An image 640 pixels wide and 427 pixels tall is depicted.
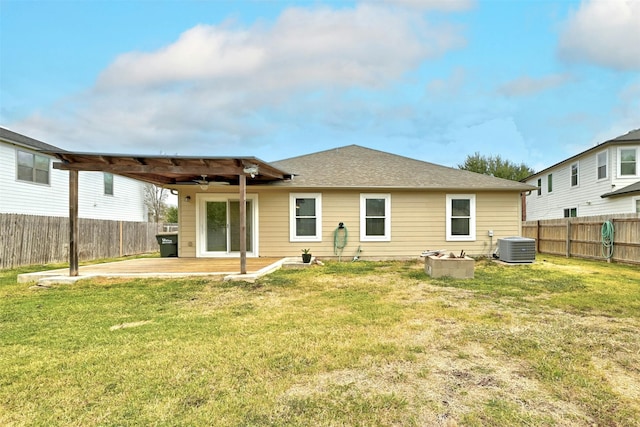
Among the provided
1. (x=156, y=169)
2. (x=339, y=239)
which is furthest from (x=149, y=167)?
(x=339, y=239)

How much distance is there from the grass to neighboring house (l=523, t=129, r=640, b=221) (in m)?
11.3

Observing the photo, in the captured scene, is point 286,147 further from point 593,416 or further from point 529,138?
point 593,416

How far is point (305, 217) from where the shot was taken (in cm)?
1075

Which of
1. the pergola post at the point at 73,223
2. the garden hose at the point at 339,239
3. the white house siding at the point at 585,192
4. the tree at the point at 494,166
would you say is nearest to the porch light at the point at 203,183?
the pergola post at the point at 73,223

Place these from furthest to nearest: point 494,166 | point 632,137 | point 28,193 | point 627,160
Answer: point 494,166 < point 632,137 < point 627,160 < point 28,193

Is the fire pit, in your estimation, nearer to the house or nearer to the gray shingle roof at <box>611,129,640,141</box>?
the house

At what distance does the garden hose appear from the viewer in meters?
10.7

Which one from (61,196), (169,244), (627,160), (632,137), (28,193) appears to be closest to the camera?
(169,244)

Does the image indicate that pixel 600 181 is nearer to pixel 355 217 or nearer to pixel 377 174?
pixel 377 174

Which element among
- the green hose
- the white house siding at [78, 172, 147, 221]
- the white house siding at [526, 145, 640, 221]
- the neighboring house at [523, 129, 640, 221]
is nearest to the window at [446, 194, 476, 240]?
the green hose

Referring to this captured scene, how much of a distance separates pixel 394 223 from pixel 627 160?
11633mm

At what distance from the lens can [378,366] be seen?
9.49ft

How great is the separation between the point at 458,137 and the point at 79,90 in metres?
27.0

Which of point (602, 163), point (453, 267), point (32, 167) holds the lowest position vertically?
point (453, 267)
